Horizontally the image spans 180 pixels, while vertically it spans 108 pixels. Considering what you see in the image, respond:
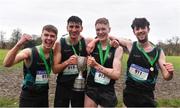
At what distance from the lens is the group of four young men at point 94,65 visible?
7.88 meters

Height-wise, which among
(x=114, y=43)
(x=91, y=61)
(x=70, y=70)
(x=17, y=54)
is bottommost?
(x=70, y=70)

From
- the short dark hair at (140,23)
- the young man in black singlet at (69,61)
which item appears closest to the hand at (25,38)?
the young man in black singlet at (69,61)

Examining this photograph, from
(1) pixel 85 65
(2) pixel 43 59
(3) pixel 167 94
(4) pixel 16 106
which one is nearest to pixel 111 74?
(1) pixel 85 65

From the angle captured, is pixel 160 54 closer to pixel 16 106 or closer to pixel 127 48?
pixel 127 48

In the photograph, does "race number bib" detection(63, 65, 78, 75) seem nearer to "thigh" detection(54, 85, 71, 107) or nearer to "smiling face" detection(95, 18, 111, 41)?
"thigh" detection(54, 85, 71, 107)

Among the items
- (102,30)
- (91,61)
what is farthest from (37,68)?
(102,30)

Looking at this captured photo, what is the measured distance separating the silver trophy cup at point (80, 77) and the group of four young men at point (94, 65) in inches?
3.3

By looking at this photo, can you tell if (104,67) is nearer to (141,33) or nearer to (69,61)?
(69,61)

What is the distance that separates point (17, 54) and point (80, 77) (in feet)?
4.06

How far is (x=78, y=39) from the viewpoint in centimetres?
822

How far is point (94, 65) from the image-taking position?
7.88 m

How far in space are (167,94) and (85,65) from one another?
9.37m

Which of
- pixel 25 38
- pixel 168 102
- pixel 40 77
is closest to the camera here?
pixel 25 38

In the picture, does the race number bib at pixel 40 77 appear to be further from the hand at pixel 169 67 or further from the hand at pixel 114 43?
the hand at pixel 169 67
